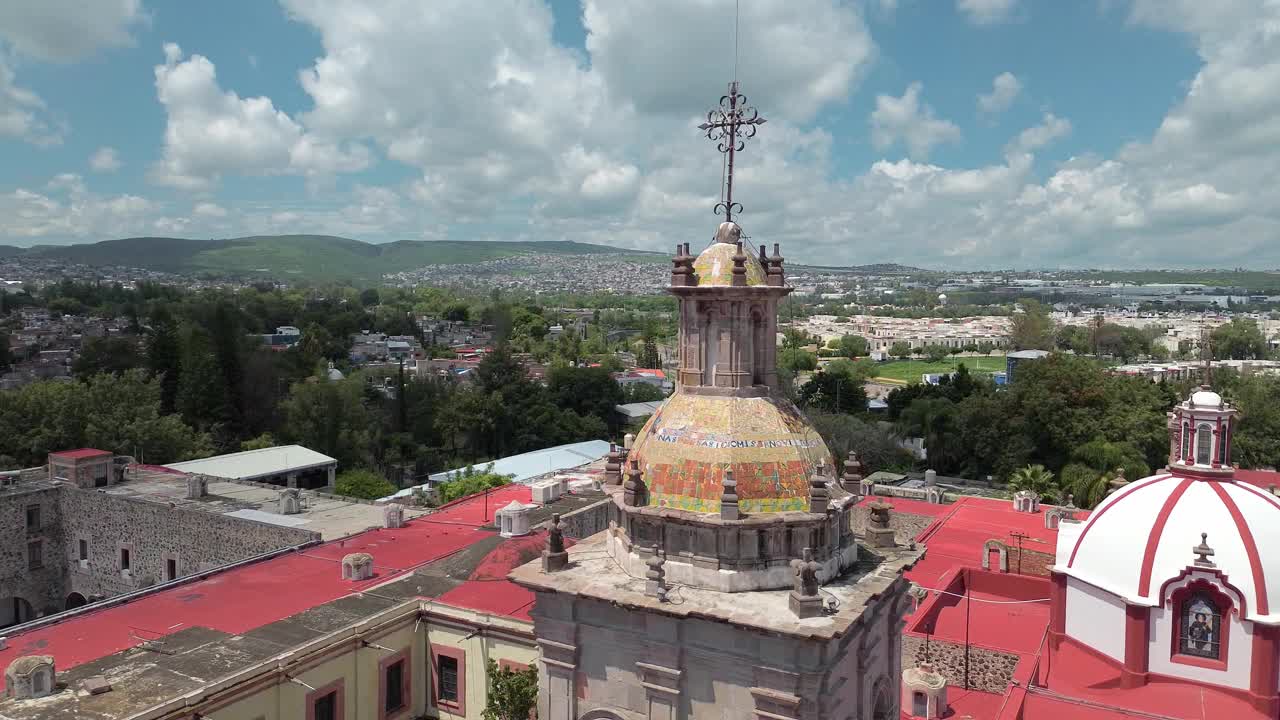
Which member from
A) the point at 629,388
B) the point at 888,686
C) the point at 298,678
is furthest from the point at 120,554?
the point at 629,388

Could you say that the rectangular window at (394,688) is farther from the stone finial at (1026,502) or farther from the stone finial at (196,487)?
the stone finial at (1026,502)

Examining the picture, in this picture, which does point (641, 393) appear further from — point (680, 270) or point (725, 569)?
point (725, 569)

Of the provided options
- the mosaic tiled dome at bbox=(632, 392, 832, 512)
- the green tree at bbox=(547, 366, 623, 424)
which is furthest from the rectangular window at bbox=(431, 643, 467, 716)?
the green tree at bbox=(547, 366, 623, 424)

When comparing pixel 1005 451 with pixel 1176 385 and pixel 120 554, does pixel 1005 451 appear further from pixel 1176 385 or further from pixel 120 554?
pixel 120 554

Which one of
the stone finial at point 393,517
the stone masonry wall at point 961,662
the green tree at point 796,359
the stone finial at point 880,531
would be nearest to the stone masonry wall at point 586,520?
the stone finial at point 393,517

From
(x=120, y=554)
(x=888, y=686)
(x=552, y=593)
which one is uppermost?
(x=552, y=593)

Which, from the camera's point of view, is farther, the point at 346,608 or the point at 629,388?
the point at 629,388
